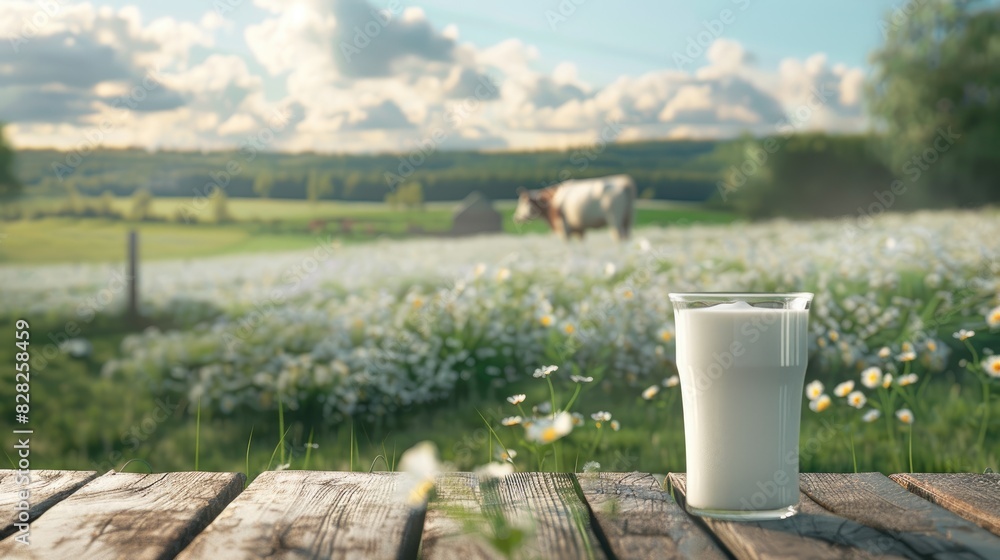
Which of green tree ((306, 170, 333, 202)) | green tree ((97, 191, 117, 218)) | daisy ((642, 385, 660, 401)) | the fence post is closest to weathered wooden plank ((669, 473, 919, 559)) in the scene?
daisy ((642, 385, 660, 401))

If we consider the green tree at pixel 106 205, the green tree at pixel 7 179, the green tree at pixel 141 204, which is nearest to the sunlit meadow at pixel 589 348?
the green tree at pixel 141 204

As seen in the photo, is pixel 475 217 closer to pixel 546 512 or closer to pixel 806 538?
pixel 546 512

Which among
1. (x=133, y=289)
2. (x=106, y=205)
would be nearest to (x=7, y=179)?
(x=106, y=205)

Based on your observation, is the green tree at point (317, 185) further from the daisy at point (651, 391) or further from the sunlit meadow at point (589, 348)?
the daisy at point (651, 391)

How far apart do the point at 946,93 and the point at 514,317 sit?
7.83 meters

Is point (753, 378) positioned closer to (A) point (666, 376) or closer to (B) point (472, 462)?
(B) point (472, 462)

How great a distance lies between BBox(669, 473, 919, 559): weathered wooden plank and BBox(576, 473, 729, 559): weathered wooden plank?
35 mm

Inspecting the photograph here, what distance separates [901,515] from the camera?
1356 millimetres

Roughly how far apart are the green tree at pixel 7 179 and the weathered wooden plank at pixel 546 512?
9.19 metres

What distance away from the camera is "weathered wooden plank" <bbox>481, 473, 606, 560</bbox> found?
118 centimetres

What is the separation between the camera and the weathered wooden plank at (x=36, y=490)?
1.36 meters

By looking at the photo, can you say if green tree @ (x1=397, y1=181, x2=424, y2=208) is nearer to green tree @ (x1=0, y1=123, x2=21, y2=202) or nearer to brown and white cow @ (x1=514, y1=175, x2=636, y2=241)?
brown and white cow @ (x1=514, y1=175, x2=636, y2=241)

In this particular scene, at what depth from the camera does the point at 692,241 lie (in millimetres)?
7637

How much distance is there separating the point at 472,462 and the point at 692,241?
161 inches
